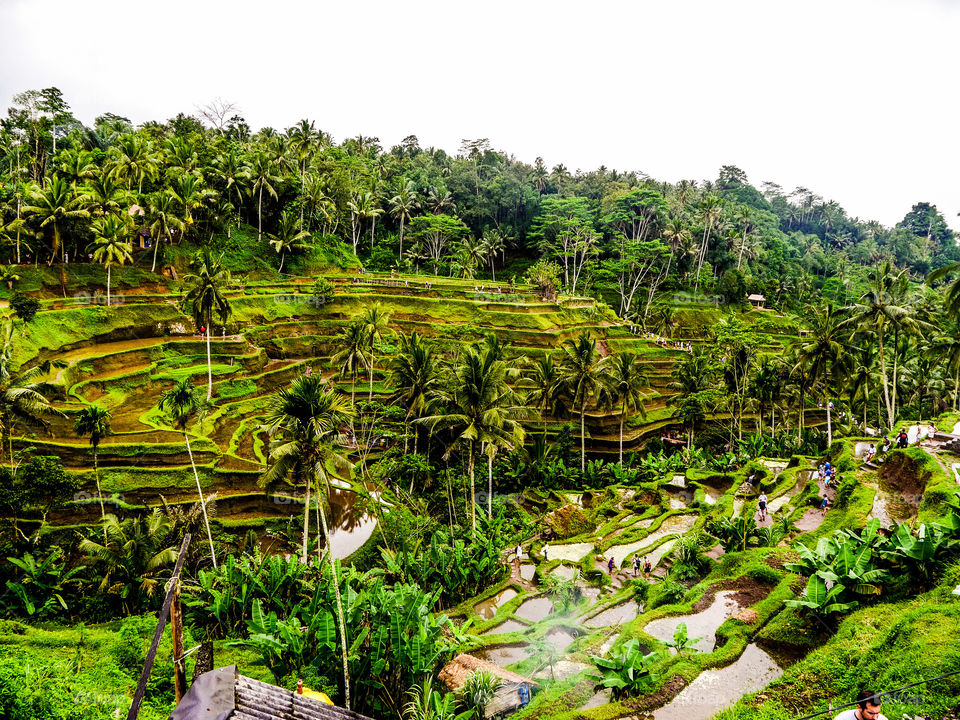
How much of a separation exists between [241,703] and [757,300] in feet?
255

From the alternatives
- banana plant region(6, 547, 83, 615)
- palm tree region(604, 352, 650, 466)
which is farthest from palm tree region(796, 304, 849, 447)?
banana plant region(6, 547, 83, 615)

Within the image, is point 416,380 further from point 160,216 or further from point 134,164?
point 134,164

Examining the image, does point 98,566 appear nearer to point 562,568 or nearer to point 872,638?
point 562,568

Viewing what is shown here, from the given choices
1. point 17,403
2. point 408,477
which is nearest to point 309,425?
point 17,403

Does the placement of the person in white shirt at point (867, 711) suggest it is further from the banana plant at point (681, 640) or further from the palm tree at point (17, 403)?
the palm tree at point (17, 403)

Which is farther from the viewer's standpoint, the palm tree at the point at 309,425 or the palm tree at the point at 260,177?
the palm tree at the point at 260,177

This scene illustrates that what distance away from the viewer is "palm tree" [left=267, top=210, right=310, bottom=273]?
53000mm

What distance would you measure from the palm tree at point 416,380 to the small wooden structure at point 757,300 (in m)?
Result: 57.5

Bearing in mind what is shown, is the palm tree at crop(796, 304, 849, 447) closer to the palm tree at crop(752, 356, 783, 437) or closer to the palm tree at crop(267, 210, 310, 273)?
the palm tree at crop(752, 356, 783, 437)

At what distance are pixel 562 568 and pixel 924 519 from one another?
513 inches

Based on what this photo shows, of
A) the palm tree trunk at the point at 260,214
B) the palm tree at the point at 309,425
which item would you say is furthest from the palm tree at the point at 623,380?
the palm tree trunk at the point at 260,214

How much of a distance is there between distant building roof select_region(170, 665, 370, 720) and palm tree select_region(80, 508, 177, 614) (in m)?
10.0

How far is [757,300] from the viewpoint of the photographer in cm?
7369

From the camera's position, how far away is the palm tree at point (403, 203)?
70.4m
